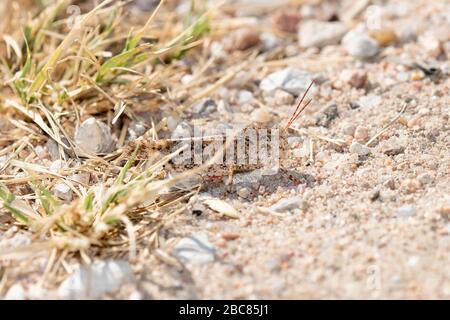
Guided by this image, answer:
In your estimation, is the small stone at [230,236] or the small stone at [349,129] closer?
the small stone at [230,236]

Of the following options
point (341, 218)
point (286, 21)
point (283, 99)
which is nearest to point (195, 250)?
point (341, 218)

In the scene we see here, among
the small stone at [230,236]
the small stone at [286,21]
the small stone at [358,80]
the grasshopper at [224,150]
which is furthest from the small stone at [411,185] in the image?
the small stone at [286,21]

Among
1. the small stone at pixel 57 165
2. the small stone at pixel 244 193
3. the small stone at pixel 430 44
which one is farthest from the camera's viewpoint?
the small stone at pixel 430 44

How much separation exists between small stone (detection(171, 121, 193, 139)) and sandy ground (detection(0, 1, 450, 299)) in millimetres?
87

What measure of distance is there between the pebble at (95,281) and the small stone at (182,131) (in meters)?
0.62

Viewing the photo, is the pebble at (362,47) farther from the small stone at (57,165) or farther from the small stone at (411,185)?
the small stone at (57,165)

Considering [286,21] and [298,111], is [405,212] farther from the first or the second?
[286,21]

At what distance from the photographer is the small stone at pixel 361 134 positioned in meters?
2.10

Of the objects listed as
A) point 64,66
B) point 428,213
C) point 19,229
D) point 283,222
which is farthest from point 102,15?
point 428,213

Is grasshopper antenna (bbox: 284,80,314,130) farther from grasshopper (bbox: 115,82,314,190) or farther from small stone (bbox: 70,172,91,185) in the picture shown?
small stone (bbox: 70,172,91,185)

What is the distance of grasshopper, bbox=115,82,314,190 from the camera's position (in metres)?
2.01

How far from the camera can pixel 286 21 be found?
2904mm
